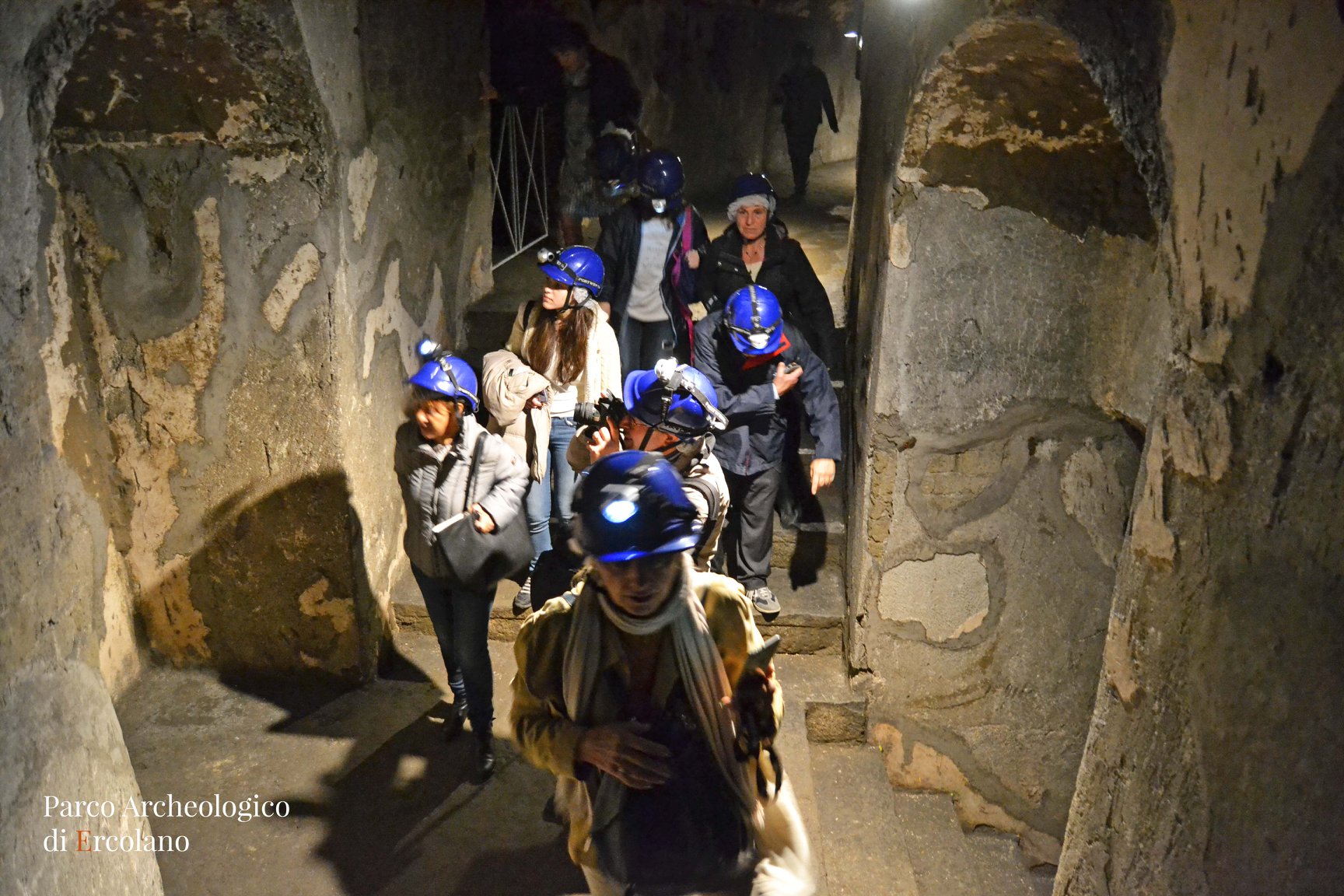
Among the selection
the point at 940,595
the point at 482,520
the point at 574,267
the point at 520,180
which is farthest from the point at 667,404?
the point at 520,180

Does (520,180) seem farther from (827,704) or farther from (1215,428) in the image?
(1215,428)

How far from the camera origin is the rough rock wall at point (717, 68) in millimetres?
8508

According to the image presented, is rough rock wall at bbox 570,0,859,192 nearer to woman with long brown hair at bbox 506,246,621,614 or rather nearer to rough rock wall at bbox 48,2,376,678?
woman with long brown hair at bbox 506,246,621,614

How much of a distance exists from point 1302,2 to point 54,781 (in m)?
2.57

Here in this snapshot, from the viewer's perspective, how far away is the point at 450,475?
3.14m

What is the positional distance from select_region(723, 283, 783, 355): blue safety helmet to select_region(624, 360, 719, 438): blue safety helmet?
2.02 ft

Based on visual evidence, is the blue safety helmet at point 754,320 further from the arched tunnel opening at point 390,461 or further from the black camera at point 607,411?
the black camera at point 607,411

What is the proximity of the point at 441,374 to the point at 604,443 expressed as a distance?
21.9 inches

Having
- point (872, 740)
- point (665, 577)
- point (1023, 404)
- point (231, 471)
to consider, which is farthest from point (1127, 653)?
point (231, 471)

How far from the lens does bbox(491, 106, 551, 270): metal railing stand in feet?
20.7

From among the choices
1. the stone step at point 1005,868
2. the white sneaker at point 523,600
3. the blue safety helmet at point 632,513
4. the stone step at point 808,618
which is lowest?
the stone step at point 1005,868

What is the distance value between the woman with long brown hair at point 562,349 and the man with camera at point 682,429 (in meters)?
0.79

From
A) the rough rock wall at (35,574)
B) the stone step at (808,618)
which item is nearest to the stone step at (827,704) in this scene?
the stone step at (808,618)

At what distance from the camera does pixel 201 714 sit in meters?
3.83
